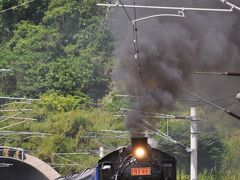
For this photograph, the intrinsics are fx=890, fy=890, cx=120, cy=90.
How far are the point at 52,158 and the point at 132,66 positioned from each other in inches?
1249

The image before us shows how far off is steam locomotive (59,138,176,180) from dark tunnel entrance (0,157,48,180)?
1029 inches

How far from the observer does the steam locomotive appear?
18.0 meters

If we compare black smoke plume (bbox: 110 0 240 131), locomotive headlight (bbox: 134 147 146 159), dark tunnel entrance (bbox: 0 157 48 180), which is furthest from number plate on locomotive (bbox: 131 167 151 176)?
dark tunnel entrance (bbox: 0 157 48 180)

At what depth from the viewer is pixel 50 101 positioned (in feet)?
177

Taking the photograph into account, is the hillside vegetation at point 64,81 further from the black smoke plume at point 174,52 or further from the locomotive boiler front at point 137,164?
the locomotive boiler front at point 137,164

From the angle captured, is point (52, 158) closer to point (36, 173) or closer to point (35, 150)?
point (35, 150)

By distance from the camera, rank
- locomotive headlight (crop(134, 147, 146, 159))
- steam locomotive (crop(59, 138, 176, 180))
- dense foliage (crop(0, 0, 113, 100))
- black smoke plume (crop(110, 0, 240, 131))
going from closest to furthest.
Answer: steam locomotive (crop(59, 138, 176, 180)) → locomotive headlight (crop(134, 147, 146, 159)) → black smoke plume (crop(110, 0, 240, 131)) → dense foliage (crop(0, 0, 113, 100))

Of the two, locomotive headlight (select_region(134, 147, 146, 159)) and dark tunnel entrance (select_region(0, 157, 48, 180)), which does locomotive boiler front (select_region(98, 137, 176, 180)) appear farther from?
dark tunnel entrance (select_region(0, 157, 48, 180))

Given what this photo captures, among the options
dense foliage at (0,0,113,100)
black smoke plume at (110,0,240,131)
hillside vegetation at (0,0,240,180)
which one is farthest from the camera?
dense foliage at (0,0,113,100)

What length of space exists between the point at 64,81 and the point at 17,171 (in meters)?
9.12

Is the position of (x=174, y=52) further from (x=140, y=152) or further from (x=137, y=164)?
(x=137, y=164)

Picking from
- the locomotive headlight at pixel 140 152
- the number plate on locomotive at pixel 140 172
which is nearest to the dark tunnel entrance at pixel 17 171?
the locomotive headlight at pixel 140 152

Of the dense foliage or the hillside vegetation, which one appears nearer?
the hillside vegetation

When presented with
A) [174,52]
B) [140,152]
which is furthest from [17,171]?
[140,152]
